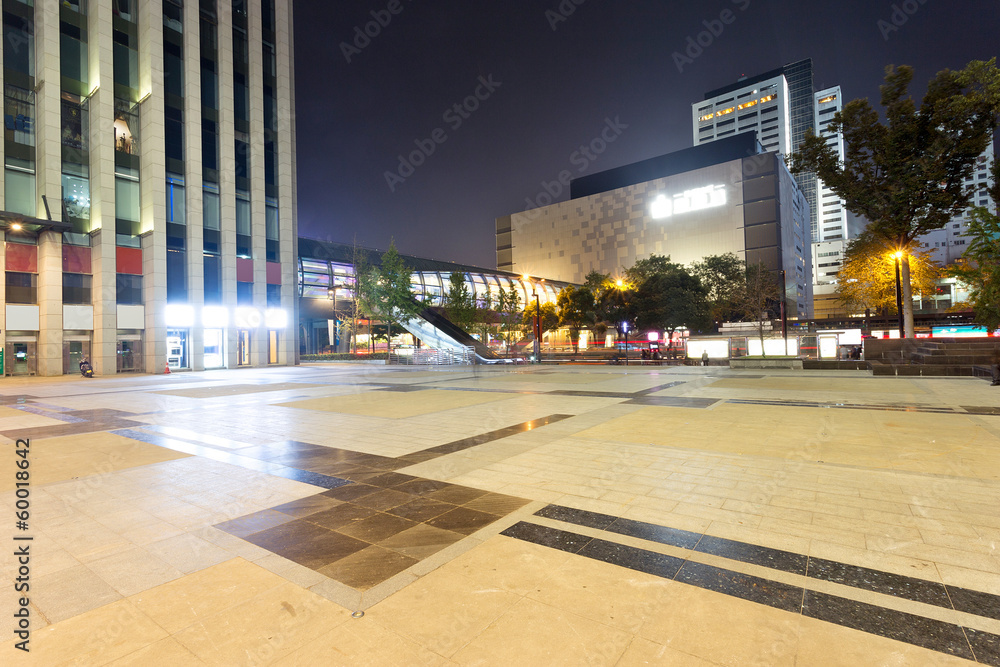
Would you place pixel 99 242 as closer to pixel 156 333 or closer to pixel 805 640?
pixel 156 333

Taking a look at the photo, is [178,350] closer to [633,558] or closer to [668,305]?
[633,558]

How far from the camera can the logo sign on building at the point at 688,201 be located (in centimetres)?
8862

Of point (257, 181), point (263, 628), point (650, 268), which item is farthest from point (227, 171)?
point (650, 268)

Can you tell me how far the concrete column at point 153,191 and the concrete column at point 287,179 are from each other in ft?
28.9

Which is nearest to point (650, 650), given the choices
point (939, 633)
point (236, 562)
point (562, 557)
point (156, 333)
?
point (562, 557)

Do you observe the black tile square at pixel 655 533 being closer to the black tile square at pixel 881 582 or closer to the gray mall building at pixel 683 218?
the black tile square at pixel 881 582

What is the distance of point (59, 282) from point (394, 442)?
3243cm

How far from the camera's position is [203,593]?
3.41 meters

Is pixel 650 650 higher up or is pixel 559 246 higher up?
pixel 559 246

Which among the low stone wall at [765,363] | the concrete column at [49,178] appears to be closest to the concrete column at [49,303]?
the concrete column at [49,178]

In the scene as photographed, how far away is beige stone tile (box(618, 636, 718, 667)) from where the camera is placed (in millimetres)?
2535

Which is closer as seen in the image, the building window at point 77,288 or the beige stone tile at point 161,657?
the beige stone tile at point 161,657

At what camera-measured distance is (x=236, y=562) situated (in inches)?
154

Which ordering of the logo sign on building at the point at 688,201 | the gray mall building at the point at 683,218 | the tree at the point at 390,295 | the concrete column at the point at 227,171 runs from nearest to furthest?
the concrete column at the point at 227,171 < the tree at the point at 390,295 < the gray mall building at the point at 683,218 < the logo sign on building at the point at 688,201
